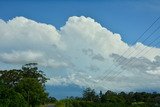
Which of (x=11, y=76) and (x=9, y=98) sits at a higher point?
(x=11, y=76)

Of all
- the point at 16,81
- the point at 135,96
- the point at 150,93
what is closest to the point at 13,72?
the point at 16,81

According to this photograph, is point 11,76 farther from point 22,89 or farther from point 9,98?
point 9,98

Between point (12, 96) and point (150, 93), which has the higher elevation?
point (150, 93)

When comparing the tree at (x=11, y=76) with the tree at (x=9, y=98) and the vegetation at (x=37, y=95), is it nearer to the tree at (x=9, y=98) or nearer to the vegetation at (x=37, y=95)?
the vegetation at (x=37, y=95)

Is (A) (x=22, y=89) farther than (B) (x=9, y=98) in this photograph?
Yes

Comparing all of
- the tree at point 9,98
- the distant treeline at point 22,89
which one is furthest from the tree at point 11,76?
the tree at point 9,98

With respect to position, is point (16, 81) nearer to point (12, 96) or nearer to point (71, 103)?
point (71, 103)

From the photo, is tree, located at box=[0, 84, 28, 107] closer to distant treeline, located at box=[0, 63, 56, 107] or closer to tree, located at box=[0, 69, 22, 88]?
distant treeline, located at box=[0, 63, 56, 107]

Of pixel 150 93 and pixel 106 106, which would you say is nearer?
pixel 106 106

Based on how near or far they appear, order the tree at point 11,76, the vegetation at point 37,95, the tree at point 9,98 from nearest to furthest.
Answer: the tree at point 9,98 → the vegetation at point 37,95 → the tree at point 11,76

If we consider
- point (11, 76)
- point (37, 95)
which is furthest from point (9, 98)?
point (11, 76)

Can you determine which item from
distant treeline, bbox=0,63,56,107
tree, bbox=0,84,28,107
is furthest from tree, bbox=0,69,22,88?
tree, bbox=0,84,28,107

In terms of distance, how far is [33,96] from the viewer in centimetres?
10338

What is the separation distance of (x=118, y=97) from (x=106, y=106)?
3869cm
